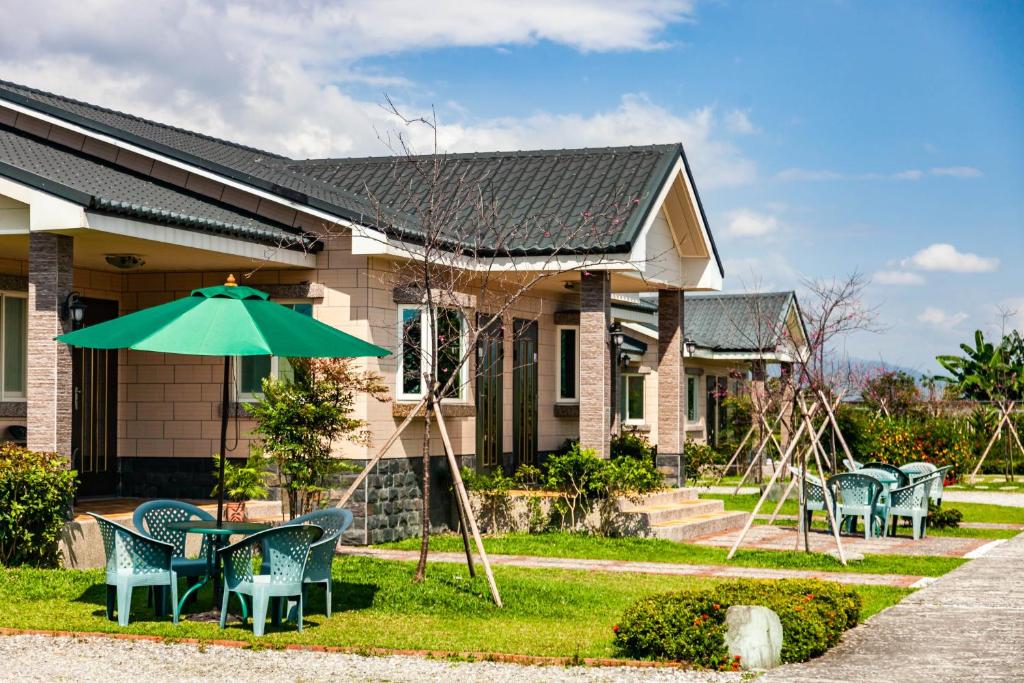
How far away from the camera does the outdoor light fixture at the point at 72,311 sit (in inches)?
515

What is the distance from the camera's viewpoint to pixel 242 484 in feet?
49.7

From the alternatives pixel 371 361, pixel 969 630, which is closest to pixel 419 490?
pixel 371 361

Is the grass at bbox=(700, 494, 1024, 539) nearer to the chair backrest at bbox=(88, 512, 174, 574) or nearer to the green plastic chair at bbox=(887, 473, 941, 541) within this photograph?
the green plastic chair at bbox=(887, 473, 941, 541)

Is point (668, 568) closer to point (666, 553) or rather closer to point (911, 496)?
point (666, 553)

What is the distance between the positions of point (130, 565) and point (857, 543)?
1069cm

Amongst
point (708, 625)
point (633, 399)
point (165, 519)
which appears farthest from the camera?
point (633, 399)

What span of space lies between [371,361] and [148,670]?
781 centimetres

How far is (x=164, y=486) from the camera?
56.7 ft

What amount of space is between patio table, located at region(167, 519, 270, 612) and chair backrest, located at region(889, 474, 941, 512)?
10.4 metres

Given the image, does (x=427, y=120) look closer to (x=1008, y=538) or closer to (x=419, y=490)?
(x=419, y=490)

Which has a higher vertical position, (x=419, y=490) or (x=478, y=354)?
(x=478, y=354)

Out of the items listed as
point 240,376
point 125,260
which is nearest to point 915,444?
point 240,376

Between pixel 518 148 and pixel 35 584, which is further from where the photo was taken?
pixel 518 148

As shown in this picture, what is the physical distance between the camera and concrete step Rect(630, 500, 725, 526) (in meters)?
18.0
